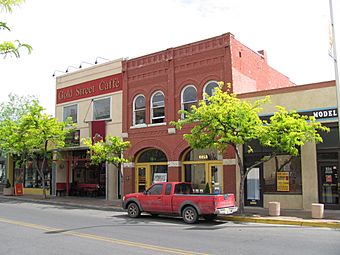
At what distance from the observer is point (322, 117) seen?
1769cm

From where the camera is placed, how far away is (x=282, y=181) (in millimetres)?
18625

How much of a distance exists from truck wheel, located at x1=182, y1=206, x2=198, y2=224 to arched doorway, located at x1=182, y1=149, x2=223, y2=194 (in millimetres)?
5350

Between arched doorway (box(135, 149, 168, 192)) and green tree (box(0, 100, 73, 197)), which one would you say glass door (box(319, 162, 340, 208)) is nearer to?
arched doorway (box(135, 149, 168, 192))

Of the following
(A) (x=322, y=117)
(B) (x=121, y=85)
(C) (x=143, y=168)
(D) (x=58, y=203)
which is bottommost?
(D) (x=58, y=203)

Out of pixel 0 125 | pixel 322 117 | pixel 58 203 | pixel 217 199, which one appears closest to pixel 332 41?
pixel 217 199

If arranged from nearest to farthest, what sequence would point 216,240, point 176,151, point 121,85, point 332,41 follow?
point 332,41 < point 216,240 < point 176,151 < point 121,85

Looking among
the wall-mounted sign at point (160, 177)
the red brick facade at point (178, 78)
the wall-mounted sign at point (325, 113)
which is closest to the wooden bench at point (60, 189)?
the red brick facade at point (178, 78)

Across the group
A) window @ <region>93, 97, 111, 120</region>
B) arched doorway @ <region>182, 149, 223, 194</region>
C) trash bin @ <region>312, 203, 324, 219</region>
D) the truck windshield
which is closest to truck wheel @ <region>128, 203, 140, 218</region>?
the truck windshield

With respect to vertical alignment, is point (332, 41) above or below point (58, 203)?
above

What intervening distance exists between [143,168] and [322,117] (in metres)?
11.3

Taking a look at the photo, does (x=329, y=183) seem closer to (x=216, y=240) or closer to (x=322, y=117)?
(x=322, y=117)

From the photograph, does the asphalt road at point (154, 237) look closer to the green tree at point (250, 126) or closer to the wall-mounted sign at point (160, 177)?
the green tree at point (250, 126)

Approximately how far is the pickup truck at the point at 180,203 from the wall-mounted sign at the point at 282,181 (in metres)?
4.48

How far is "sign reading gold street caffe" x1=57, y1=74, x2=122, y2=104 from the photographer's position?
26.2m
